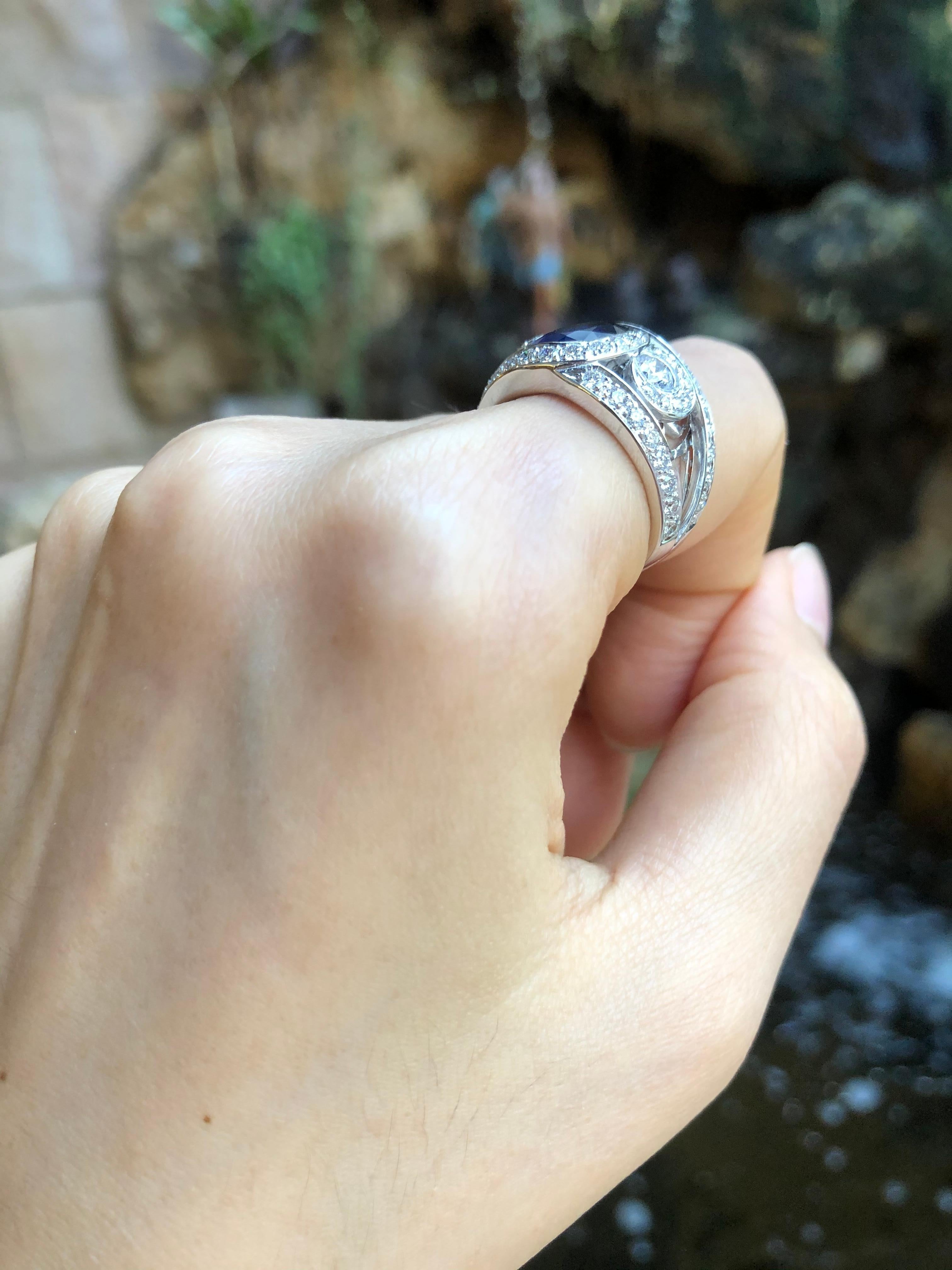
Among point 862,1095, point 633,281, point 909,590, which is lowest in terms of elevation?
point 862,1095

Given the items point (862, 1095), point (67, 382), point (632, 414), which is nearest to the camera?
point (632, 414)

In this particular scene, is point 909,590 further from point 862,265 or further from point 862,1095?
point 862,1095

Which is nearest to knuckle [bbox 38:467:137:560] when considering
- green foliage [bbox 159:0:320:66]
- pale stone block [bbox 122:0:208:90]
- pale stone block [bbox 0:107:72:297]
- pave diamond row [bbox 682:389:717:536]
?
pave diamond row [bbox 682:389:717:536]

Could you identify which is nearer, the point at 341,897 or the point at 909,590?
the point at 341,897

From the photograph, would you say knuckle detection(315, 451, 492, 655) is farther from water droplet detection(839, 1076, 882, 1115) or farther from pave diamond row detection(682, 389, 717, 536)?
water droplet detection(839, 1076, 882, 1115)

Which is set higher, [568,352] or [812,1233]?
[568,352]

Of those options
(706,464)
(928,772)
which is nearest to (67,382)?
(928,772)

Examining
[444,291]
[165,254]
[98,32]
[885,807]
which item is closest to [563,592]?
[885,807]

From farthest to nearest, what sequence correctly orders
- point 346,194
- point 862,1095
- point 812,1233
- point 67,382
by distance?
point 67,382 → point 346,194 → point 862,1095 → point 812,1233
